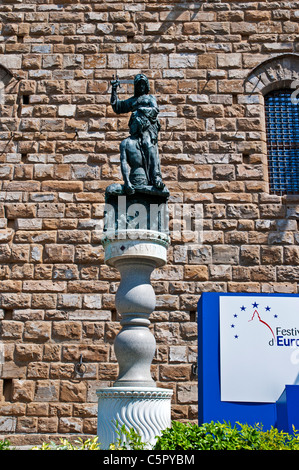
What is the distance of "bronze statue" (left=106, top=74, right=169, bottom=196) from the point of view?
187 inches

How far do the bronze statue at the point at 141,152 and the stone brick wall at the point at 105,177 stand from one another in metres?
2.48

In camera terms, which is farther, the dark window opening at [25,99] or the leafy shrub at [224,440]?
the dark window opening at [25,99]

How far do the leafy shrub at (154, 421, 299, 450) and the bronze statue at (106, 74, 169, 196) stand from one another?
2156mm

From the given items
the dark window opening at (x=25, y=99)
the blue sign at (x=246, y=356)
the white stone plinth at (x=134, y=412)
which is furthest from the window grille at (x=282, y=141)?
the white stone plinth at (x=134, y=412)

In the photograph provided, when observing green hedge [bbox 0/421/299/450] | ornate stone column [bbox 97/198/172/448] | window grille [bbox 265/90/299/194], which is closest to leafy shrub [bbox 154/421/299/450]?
green hedge [bbox 0/421/299/450]

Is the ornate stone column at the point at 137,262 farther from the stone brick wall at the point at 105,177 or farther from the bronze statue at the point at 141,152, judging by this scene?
the stone brick wall at the point at 105,177

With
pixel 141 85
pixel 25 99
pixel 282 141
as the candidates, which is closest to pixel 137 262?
pixel 141 85

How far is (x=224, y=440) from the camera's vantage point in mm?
3049

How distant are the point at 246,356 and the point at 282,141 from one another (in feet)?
12.6

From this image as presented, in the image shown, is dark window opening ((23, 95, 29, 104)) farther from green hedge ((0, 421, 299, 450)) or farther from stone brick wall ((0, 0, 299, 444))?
green hedge ((0, 421, 299, 450))

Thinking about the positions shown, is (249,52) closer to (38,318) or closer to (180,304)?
(180,304)

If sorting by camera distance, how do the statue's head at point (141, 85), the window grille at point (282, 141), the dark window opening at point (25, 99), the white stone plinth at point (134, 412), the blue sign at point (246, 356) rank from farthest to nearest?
the dark window opening at point (25, 99) → the window grille at point (282, 141) → the statue's head at point (141, 85) → the blue sign at point (246, 356) → the white stone plinth at point (134, 412)

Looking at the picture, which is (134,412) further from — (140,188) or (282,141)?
(282,141)

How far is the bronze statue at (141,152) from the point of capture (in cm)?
475
